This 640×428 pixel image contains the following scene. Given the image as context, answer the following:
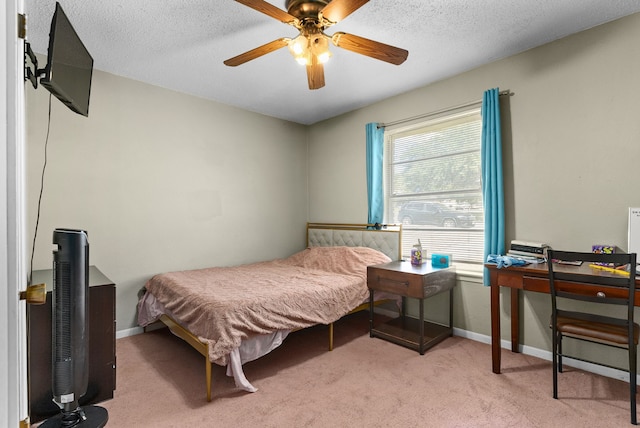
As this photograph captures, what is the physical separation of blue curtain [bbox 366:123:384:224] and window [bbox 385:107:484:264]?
122 millimetres

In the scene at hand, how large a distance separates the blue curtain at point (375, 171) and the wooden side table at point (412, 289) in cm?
74

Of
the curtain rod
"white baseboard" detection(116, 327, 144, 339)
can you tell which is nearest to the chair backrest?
the curtain rod

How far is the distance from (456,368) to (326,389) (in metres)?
1.09

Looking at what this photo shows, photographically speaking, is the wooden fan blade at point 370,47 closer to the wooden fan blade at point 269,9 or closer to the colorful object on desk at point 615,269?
the wooden fan blade at point 269,9

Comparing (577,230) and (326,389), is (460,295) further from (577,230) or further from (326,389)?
(326,389)

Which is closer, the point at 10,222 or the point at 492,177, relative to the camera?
the point at 10,222

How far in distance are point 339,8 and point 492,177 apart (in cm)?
202

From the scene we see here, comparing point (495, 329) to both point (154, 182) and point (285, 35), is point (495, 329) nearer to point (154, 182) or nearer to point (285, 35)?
point (285, 35)

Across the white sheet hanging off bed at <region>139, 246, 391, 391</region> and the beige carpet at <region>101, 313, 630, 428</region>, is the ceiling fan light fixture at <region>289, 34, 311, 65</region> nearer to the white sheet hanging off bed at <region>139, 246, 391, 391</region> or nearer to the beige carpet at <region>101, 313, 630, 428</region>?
the white sheet hanging off bed at <region>139, 246, 391, 391</region>

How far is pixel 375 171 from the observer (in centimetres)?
402

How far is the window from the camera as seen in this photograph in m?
3.38

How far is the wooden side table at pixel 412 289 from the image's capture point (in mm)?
2918

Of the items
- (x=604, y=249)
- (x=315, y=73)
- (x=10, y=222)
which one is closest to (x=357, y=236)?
(x=315, y=73)

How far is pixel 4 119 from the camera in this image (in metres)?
0.85
